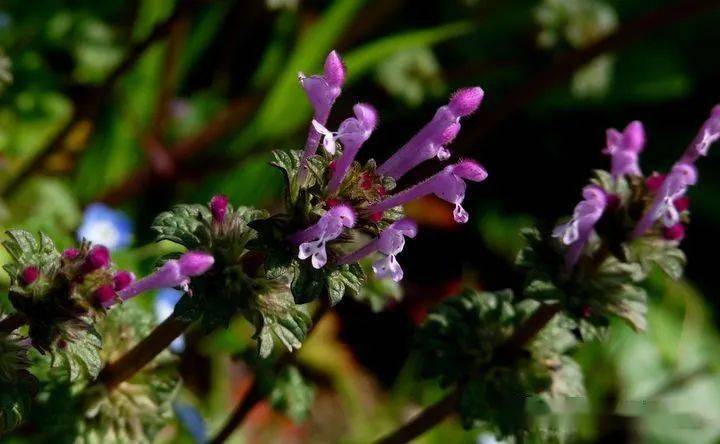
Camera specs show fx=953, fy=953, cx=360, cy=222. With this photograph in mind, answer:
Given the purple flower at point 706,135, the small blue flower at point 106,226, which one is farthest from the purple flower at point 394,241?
the small blue flower at point 106,226

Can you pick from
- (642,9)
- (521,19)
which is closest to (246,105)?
(521,19)

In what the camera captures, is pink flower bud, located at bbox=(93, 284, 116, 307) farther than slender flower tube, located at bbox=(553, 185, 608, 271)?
No

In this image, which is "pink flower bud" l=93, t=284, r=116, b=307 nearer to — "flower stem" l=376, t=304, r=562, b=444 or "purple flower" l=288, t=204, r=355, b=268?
"purple flower" l=288, t=204, r=355, b=268

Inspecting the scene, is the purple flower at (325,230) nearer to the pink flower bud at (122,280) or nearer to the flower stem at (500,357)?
the pink flower bud at (122,280)

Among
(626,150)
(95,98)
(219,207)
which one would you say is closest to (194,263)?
(219,207)

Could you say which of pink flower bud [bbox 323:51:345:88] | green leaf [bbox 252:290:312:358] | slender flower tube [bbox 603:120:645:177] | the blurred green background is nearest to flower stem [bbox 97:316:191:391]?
green leaf [bbox 252:290:312:358]

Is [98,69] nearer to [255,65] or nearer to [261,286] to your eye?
[255,65]
